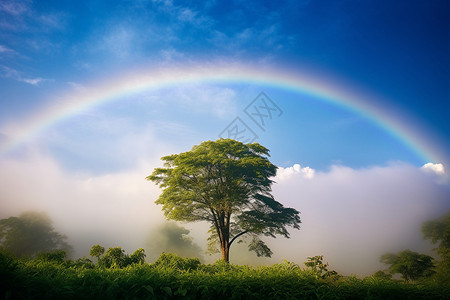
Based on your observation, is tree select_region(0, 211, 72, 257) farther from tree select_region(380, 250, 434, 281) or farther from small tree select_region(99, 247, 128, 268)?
tree select_region(380, 250, 434, 281)

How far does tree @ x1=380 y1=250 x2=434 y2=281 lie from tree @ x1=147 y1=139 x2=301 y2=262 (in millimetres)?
18783

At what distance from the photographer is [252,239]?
19688 millimetres

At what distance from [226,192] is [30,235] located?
4565cm

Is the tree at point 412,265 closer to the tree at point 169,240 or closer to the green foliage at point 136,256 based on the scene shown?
the green foliage at point 136,256

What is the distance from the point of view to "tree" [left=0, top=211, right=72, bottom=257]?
40.1 m

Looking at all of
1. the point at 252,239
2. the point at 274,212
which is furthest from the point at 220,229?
the point at 274,212

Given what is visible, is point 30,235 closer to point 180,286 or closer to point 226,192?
point 226,192

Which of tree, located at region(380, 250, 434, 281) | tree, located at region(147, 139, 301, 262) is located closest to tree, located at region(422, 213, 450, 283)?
tree, located at region(380, 250, 434, 281)

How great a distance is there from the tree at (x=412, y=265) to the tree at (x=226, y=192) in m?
18.8

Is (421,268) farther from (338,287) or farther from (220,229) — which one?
(338,287)

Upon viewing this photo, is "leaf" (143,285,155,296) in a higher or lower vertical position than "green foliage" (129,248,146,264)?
higher

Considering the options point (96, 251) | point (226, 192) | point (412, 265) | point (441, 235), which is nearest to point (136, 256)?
Answer: point (96, 251)

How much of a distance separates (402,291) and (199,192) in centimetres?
1543

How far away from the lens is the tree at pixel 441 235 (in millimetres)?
23609
